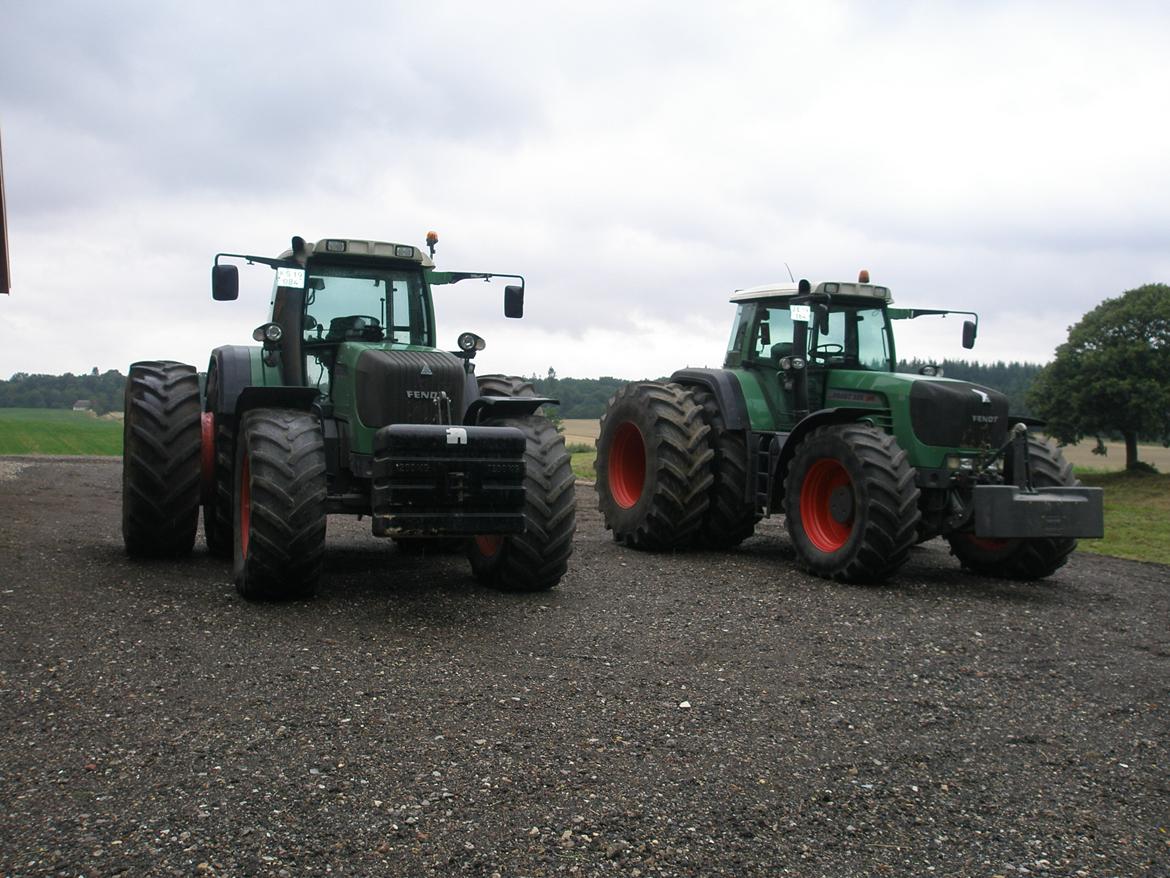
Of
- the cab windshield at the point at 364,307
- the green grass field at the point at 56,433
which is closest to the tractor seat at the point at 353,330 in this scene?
the cab windshield at the point at 364,307

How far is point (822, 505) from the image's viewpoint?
30.7 ft

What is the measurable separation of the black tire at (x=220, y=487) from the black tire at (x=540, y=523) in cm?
242

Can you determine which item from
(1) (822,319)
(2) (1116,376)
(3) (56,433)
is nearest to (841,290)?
(1) (822,319)

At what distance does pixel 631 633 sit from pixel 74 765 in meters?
3.46

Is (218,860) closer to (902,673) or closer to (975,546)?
(902,673)

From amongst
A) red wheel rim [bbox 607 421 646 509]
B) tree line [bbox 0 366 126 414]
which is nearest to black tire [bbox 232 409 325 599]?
red wheel rim [bbox 607 421 646 509]

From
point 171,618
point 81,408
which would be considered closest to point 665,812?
point 171,618

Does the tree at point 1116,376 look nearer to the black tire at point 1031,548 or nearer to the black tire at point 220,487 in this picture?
the black tire at point 1031,548

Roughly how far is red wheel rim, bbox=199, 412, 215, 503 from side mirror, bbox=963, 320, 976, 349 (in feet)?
23.2

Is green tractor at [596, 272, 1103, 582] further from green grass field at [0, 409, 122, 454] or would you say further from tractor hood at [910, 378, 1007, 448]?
green grass field at [0, 409, 122, 454]

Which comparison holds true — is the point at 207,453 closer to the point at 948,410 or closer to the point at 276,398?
the point at 276,398

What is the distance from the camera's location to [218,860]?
3.43 meters

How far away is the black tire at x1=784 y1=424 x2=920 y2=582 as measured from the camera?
27.3 feet

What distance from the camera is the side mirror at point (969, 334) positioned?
10625 millimetres
